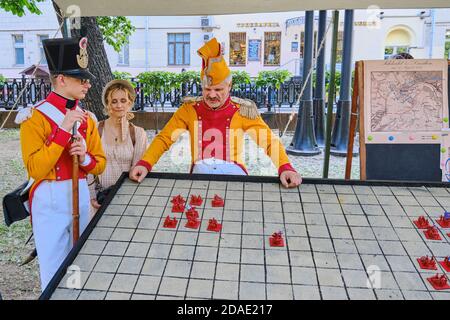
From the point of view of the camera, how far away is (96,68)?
5.24m

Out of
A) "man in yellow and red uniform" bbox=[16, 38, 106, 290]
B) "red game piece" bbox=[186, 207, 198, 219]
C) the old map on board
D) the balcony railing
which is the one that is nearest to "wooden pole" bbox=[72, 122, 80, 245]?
"man in yellow and red uniform" bbox=[16, 38, 106, 290]

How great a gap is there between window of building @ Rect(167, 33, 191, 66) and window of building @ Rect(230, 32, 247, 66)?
7.69ft

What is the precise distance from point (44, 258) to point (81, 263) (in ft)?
2.85

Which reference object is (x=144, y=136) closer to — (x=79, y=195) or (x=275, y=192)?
(x=79, y=195)

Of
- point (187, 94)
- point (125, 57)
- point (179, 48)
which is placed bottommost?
point (187, 94)

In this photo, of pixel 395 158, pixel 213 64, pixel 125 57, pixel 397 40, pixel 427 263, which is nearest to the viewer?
pixel 427 263

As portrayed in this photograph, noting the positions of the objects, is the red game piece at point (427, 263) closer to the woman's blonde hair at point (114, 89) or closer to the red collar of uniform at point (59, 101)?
the red collar of uniform at point (59, 101)

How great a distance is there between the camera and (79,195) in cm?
247

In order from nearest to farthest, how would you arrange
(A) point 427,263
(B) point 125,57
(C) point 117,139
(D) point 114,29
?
(A) point 427,263 < (C) point 117,139 < (D) point 114,29 < (B) point 125,57

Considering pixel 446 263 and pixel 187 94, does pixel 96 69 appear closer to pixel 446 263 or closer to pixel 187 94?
pixel 446 263

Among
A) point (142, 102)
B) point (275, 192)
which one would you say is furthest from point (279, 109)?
point (275, 192)

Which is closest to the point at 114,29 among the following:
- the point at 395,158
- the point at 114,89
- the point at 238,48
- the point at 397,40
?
the point at 114,89

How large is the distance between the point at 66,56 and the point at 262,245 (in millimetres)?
1409

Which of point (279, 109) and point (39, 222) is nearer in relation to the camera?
point (39, 222)
